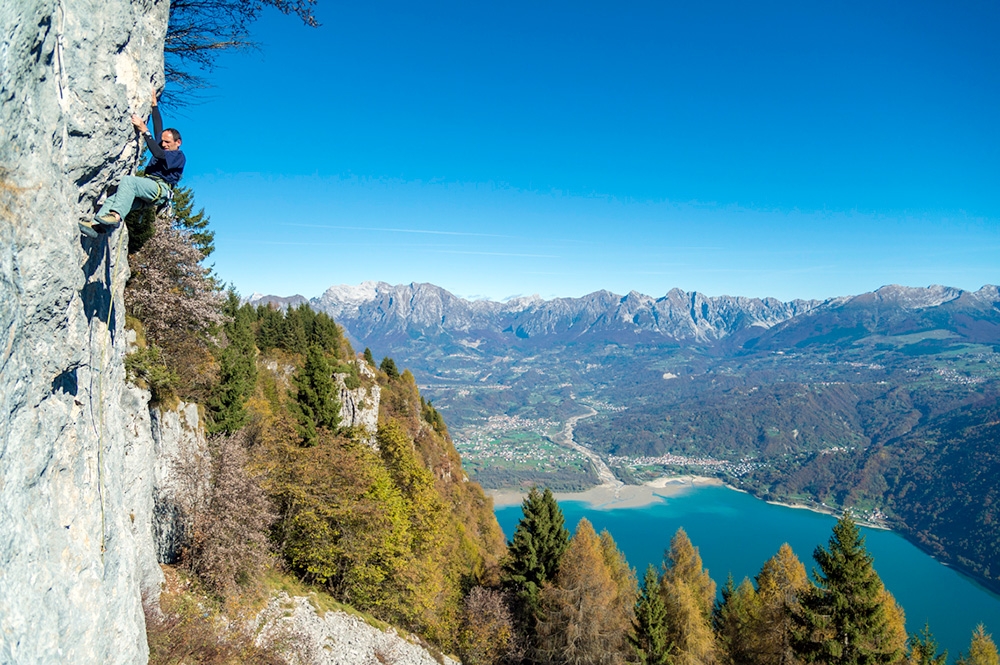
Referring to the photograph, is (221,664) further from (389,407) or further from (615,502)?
(615,502)

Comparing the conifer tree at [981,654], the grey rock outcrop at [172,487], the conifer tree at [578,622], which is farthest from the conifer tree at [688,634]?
the grey rock outcrop at [172,487]

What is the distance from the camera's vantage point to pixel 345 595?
728 inches

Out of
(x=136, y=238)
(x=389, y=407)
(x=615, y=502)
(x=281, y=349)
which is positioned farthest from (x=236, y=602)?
(x=615, y=502)

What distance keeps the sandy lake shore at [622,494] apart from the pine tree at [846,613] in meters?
129

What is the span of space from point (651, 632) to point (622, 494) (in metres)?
152

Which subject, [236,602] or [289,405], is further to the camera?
[289,405]

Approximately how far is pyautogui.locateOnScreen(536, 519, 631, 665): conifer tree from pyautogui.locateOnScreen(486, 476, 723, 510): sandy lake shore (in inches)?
4767

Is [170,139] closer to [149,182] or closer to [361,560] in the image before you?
[149,182]

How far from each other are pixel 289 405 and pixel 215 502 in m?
14.4

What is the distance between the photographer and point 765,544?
380ft

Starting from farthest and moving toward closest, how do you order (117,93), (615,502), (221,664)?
(615,502) < (221,664) < (117,93)

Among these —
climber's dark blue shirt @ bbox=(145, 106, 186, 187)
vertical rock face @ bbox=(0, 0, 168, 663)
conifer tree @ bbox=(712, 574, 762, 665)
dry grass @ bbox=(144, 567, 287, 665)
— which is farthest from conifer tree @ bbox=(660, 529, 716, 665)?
climber's dark blue shirt @ bbox=(145, 106, 186, 187)

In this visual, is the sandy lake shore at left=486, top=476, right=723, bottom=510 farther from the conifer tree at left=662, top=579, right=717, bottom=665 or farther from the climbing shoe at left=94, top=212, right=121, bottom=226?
the climbing shoe at left=94, top=212, right=121, bottom=226

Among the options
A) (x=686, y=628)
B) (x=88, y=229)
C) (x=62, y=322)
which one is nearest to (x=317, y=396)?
(x=88, y=229)
